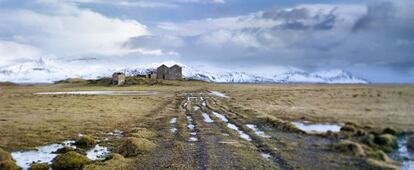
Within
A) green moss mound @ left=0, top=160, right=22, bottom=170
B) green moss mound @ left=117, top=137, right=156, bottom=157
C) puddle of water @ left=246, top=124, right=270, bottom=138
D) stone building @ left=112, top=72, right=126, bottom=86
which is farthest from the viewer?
stone building @ left=112, top=72, right=126, bottom=86

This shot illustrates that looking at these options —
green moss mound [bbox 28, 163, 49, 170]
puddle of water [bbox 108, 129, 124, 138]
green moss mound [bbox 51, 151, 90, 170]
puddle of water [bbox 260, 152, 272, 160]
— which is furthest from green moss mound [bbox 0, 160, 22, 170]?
puddle of water [bbox 260, 152, 272, 160]

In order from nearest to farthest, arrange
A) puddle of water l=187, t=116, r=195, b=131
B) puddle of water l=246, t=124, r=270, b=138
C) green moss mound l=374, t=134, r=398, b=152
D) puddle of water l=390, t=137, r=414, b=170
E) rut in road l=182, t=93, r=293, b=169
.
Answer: puddle of water l=390, t=137, r=414, b=170 → rut in road l=182, t=93, r=293, b=169 → green moss mound l=374, t=134, r=398, b=152 → puddle of water l=246, t=124, r=270, b=138 → puddle of water l=187, t=116, r=195, b=131

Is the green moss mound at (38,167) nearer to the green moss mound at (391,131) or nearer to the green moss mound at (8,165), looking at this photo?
the green moss mound at (8,165)

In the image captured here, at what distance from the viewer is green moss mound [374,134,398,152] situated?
25.4m

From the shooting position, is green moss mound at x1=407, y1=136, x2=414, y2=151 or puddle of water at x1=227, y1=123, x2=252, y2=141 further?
puddle of water at x1=227, y1=123, x2=252, y2=141

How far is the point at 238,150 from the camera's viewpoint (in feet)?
88.0

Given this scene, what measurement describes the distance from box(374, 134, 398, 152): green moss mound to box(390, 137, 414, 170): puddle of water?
349mm

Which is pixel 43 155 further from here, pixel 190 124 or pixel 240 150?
pixel 190 124

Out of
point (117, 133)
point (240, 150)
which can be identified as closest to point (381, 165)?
point (240, 150)

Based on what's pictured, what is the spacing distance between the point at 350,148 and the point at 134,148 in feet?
43.4

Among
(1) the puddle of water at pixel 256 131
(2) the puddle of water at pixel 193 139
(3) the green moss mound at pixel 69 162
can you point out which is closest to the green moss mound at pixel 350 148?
(1) the puddle of water at pixel 256 131

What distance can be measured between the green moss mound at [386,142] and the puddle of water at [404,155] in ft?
1.14

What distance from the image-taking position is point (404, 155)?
941 inches

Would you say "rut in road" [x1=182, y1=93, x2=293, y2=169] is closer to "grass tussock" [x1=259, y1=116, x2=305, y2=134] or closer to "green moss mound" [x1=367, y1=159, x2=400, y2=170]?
"grass tussock" [x1=259, y1=116, x2=305, y2=134]
